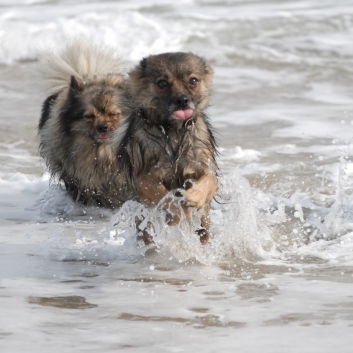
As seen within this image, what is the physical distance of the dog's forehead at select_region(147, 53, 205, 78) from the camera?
4594mm

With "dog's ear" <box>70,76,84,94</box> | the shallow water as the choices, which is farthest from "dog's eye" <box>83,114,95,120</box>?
the shallow water

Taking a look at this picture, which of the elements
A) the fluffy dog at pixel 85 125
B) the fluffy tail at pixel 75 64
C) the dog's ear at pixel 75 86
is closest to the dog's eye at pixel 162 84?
the fluffy dog at pixel 85 125

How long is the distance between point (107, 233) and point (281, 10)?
10.6 metres

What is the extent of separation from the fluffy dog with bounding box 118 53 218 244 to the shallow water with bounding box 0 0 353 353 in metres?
0.23

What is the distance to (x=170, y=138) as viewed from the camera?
478 centimetres

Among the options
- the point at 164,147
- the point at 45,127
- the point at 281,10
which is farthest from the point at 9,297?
the point at 281,10

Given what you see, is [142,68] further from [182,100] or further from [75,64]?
[75,64]

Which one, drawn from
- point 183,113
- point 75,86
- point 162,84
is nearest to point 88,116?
point 75,86

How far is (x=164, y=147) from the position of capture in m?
4.76

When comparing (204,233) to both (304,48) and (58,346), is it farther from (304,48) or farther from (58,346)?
(304,48)

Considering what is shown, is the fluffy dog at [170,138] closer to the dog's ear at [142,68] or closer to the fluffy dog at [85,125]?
the dog's ear at [142,68]

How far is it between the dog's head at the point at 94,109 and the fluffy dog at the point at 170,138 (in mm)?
1250

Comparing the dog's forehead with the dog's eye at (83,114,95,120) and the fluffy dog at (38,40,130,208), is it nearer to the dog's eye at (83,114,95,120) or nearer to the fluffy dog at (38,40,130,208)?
the fluffy dog at (38,40,130,208)

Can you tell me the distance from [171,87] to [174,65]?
130 millimetres
